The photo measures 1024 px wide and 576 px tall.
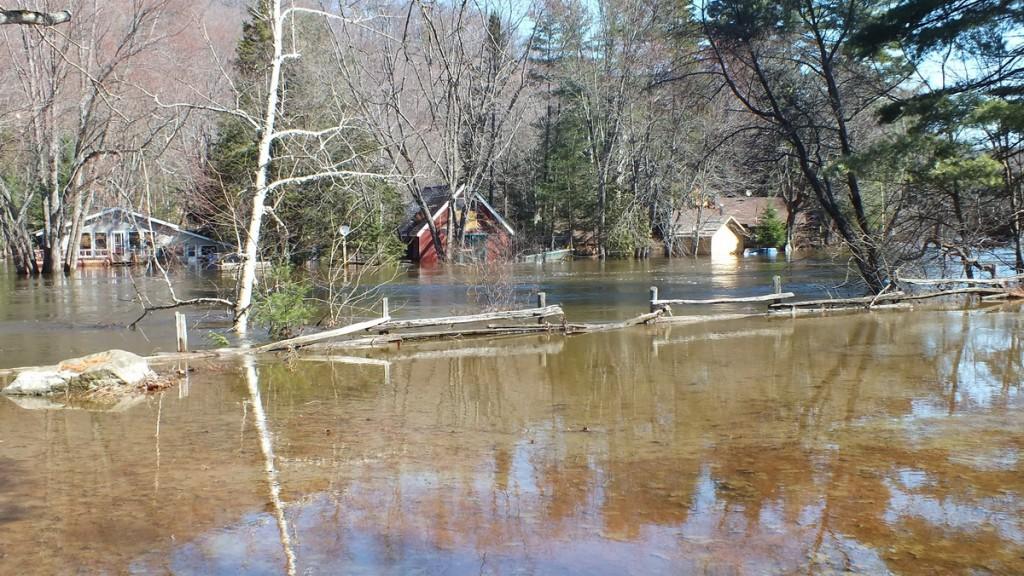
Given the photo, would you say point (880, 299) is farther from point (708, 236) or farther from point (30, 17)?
point (708, 236)

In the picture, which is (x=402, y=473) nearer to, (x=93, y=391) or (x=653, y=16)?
(x=93, y=391)

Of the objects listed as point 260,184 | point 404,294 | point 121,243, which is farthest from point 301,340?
point 121,243

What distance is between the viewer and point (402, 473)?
8859 mm

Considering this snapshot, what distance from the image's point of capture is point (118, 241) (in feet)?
179

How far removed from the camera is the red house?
52.3m

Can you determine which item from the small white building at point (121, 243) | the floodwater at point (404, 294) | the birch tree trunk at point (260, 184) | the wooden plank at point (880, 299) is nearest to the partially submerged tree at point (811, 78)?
the wooden plank at point (880, 299)

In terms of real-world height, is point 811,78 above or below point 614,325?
above

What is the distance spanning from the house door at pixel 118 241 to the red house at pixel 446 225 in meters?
17.1

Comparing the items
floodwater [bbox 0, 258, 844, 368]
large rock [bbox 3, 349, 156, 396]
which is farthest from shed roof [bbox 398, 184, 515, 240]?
large rock [bbox 3, 349, 156, 396]

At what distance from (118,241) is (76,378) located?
45.2 m

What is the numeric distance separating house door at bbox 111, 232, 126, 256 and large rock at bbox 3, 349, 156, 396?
44030 mm

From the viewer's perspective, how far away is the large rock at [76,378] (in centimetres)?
1320

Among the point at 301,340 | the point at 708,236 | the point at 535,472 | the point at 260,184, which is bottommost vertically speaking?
the point at 535,472

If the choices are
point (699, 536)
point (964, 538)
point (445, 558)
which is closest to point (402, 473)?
A: point (445, 558)
